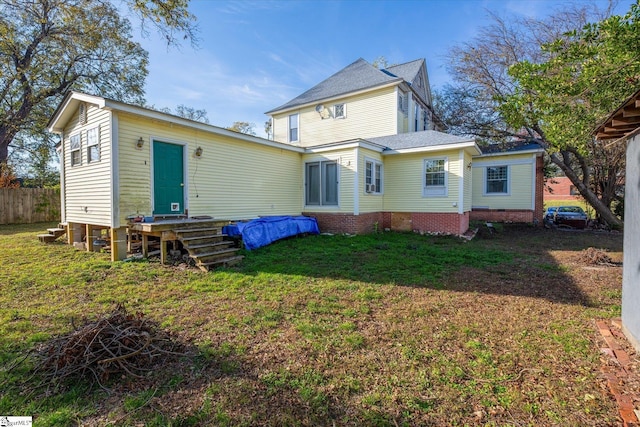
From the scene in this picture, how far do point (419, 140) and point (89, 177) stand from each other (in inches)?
426

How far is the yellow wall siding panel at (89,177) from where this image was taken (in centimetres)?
725


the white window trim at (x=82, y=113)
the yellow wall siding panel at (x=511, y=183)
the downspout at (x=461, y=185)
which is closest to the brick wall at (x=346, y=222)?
the downspout at (x=461, y=185)

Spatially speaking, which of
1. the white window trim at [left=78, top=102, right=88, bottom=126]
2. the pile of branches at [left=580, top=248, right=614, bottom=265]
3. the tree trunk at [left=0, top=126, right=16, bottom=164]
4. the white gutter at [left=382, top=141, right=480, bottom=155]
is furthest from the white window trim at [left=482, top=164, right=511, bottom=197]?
the tree trunk at [left=0, top=126, right=16, bottom=164]

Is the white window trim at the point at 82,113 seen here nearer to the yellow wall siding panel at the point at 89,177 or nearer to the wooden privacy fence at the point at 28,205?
the yellow wall siding panel at the point at 89,177

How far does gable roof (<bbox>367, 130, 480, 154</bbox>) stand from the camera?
10406 mm

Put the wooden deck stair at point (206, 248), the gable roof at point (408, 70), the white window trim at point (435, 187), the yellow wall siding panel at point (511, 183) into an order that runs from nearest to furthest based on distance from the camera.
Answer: the wooden deck stair at point (206, 248), the white window trim at point (435, 187), the yellow wall siding panel at point (511, 183), the gable roof at point (408, 70)

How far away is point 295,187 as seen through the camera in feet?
38.8

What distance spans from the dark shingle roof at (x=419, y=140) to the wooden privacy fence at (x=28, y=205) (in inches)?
710

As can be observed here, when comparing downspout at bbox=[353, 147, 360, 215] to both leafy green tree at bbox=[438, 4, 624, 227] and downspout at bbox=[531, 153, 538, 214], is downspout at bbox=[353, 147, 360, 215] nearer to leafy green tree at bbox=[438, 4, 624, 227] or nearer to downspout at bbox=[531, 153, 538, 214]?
leafy green tree at bbox=[438, 4, 624, 227]

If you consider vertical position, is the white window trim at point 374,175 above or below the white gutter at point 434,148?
below

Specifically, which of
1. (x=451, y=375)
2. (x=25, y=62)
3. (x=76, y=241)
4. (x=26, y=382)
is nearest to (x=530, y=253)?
(x=451, y=375)

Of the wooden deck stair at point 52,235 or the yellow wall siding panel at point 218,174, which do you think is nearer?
the yellow wall siding panel at point 218,174

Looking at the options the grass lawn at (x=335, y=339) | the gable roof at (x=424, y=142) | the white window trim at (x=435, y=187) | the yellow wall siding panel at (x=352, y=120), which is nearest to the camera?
the grass lawn at (x=335, y=339)

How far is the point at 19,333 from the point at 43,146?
21127 millimetres
